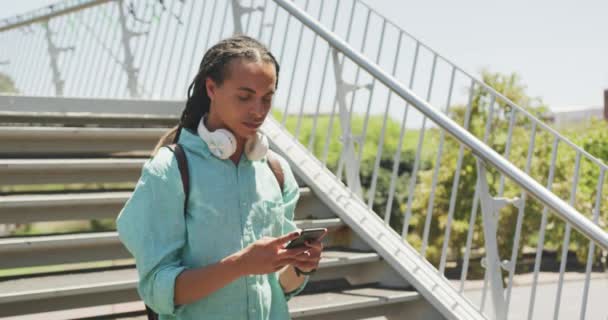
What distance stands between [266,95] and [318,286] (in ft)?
7.55

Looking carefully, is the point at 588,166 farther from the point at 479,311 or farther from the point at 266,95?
the point at 266,95

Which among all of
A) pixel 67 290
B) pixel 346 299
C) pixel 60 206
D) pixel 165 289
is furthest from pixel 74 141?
pixel 165 289

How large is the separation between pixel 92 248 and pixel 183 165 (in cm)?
204

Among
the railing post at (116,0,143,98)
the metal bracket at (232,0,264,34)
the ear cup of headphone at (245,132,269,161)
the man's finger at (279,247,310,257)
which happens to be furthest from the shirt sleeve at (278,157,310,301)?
the railing post at (116,0,143,98)

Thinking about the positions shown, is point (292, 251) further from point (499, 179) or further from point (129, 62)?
point (499, 179)

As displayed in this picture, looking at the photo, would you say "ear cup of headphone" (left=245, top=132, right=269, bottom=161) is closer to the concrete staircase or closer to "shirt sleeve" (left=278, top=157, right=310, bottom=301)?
"shirt sleeve" (left=278, top=157, right=310, bottom=301)

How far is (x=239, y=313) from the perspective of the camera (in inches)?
64.1

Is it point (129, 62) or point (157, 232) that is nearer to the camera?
point (157, 232)

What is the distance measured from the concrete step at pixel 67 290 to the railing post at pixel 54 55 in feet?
14.6

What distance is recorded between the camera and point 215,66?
169 centimetres

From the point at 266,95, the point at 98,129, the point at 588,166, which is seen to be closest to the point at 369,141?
the point at 588,166

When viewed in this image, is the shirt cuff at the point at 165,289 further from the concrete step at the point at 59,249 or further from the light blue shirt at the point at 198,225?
the concrete step at the point at 59,249

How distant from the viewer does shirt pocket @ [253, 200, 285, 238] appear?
1696mm

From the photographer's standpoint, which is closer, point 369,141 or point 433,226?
point 433,226
